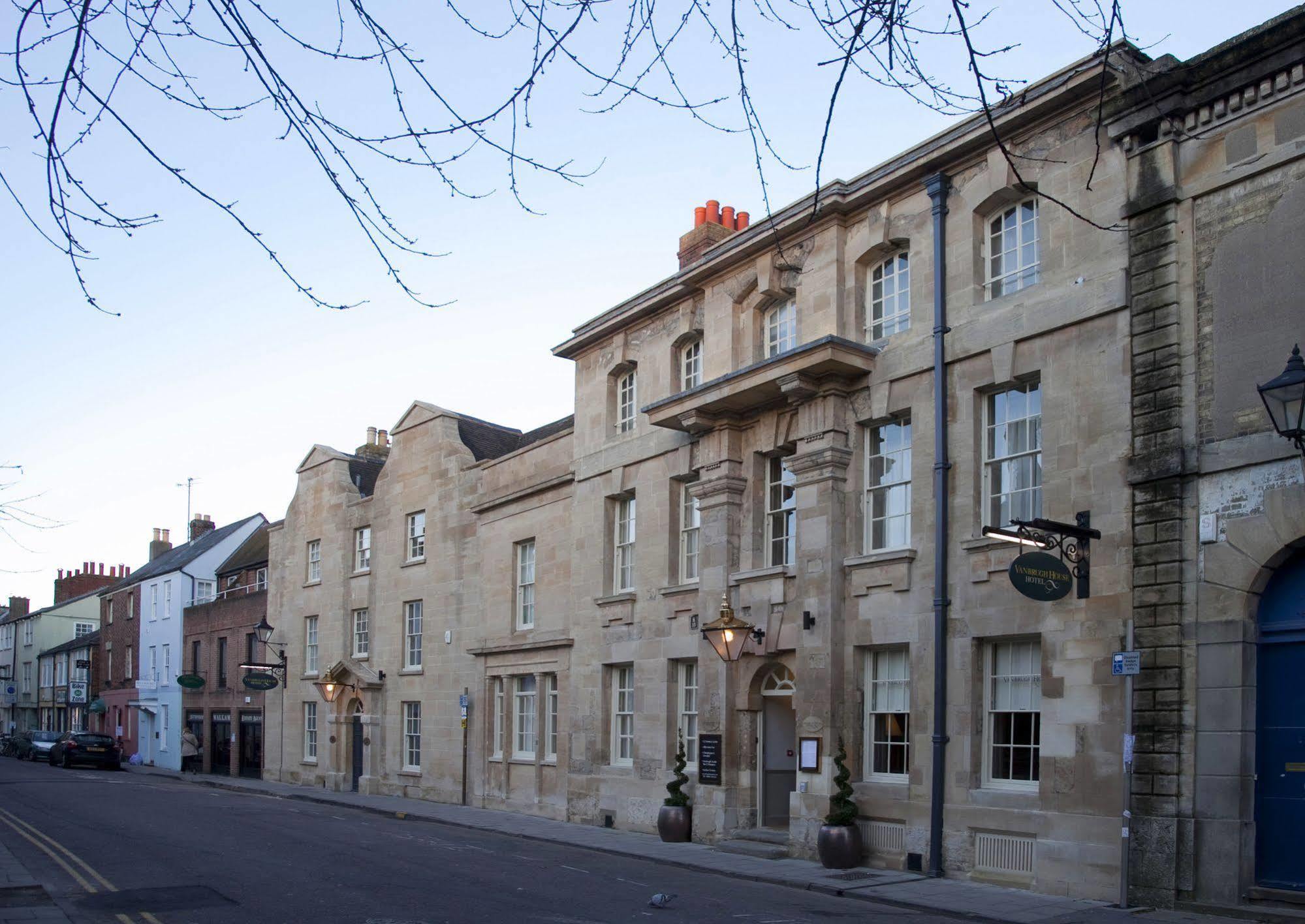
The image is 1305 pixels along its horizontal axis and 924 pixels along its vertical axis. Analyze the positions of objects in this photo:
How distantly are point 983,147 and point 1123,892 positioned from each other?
9.59m

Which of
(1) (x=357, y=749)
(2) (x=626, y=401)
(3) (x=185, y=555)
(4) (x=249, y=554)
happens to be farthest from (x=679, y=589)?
(3) (x=185, y=555)

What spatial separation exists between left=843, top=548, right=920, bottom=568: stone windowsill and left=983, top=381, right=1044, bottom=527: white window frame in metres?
1.22

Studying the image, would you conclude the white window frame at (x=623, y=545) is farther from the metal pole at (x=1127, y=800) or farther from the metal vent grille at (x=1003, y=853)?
the metal pole at (x=1127, y=800)

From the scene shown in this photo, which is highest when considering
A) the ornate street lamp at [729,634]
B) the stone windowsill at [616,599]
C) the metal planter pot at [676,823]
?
the stone windowsill at [616,599]

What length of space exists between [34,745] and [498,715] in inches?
1329

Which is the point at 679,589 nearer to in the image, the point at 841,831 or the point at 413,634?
the point at 841,831

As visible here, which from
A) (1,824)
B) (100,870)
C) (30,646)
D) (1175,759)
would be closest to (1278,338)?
(1175,759)

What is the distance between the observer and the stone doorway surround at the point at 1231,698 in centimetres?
1274

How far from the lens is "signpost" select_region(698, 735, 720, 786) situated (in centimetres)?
2023

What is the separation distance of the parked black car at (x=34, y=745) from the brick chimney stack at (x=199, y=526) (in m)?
10.0

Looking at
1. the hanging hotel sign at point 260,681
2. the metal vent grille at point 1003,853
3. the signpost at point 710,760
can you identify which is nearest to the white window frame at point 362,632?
the hanging hotel sign at point 260,681

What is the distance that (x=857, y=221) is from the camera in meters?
19.1

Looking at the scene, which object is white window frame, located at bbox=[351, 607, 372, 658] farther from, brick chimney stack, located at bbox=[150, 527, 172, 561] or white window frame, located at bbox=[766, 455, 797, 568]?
brick chimney stack, located at bbox=[150, 527, 172, 561]

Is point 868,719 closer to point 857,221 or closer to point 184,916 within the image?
point 857,221
